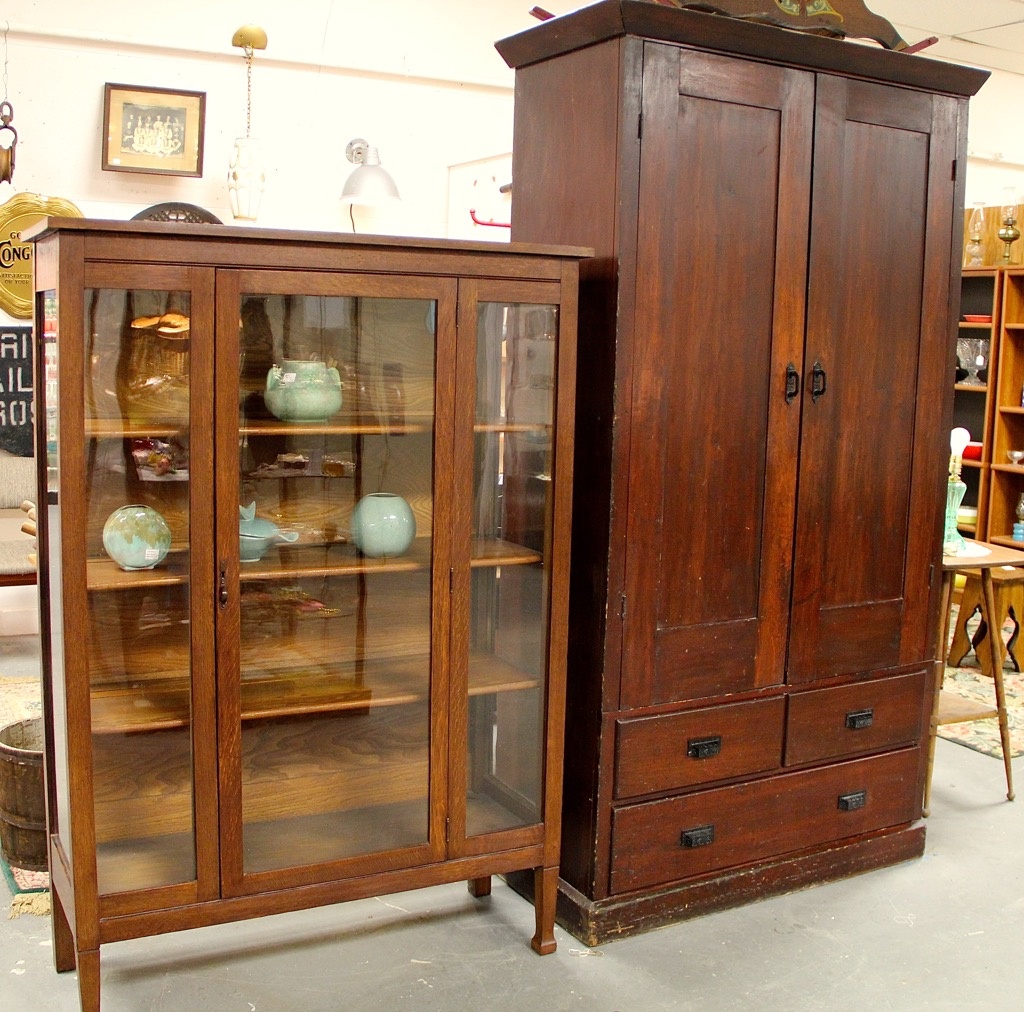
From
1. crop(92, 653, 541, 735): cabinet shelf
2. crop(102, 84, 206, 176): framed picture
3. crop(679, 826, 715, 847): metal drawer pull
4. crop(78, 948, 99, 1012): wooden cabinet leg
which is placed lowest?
crop(78, 948, 99, 1012): wooden cabinet leg

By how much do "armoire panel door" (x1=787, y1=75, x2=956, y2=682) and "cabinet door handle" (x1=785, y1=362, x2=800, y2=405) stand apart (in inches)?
1.8

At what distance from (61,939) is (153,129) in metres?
3.77

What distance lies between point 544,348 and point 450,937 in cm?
141

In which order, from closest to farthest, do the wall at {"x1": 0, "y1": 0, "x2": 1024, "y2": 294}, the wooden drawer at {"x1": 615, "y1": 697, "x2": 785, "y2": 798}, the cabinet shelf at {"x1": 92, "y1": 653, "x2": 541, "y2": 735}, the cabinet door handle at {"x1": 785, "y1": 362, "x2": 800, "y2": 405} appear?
the cabinet shelf at {"x1": 92, "y1": 653, "x2": 541, "y2": 735} < the wooden drawer at {"x1": 615, "y1": 697, "x2": 785, "y2": 798} < the cabinet door handle at {"x1": 785, "y1": 362, "x2": 800, "y2": 405} < the wall at {"x1": 0, "y1": 0, "x2": 1024, "y2": 294}

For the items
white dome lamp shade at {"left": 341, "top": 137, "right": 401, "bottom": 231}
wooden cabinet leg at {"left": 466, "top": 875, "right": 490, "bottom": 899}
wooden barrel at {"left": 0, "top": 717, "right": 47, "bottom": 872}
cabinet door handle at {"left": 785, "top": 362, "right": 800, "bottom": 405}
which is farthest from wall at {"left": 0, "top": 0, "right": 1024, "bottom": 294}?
wooden cabinet leg at {"left": 466, "top": 875, "right": 490, "bottom": 899}

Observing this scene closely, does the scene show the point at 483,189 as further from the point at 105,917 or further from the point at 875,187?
the point at 105,917

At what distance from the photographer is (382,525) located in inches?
102

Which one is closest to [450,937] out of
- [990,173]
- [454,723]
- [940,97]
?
[454,723]

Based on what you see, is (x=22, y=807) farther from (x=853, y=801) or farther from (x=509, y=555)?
(x=853, y=801)

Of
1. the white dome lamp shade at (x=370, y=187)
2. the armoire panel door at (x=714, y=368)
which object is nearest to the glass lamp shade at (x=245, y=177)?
the white dome lamp shade at (x=370, y=187)

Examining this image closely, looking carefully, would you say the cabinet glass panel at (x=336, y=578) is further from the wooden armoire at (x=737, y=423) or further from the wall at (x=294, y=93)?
the wall at (x=294, y=93)

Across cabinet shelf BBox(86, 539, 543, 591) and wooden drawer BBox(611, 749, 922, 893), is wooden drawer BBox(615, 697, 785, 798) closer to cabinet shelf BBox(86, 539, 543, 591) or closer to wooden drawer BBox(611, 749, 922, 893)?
wooden drawer BBox(611, 749, 922, 893)

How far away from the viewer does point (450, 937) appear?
9.32 feet

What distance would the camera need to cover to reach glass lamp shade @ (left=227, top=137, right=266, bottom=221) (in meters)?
5.25
